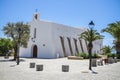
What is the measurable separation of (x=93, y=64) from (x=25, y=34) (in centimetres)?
1231

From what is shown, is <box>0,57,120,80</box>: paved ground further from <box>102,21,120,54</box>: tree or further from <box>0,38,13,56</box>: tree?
<box>0,38,13,56</box>: tree

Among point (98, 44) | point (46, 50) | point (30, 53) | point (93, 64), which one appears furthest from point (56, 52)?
point (98, 44)

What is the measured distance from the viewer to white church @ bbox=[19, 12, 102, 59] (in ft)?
121

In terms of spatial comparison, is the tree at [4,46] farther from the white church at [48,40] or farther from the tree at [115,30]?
the tree at [115,30]

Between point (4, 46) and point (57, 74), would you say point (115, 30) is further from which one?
point (4, 46)

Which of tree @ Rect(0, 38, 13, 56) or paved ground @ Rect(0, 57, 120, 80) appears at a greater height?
tree @ Rect(0, 38, 13, 56)

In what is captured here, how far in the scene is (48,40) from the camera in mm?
37000

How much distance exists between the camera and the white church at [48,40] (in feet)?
121

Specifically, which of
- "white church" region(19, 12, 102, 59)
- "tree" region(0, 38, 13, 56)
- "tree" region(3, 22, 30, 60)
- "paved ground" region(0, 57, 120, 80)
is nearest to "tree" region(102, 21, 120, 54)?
"white church" region(19, 12, 102, 59)

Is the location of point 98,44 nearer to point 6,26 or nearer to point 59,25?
point 59,25

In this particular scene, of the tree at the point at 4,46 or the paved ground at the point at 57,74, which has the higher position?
the tree at the point at 4,46

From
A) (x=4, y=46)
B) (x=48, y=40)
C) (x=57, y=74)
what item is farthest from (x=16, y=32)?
(x=57, y=74)

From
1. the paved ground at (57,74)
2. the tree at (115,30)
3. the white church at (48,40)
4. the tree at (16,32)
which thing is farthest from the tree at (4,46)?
the paved ground at (57,74)

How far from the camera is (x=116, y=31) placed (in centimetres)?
3228
